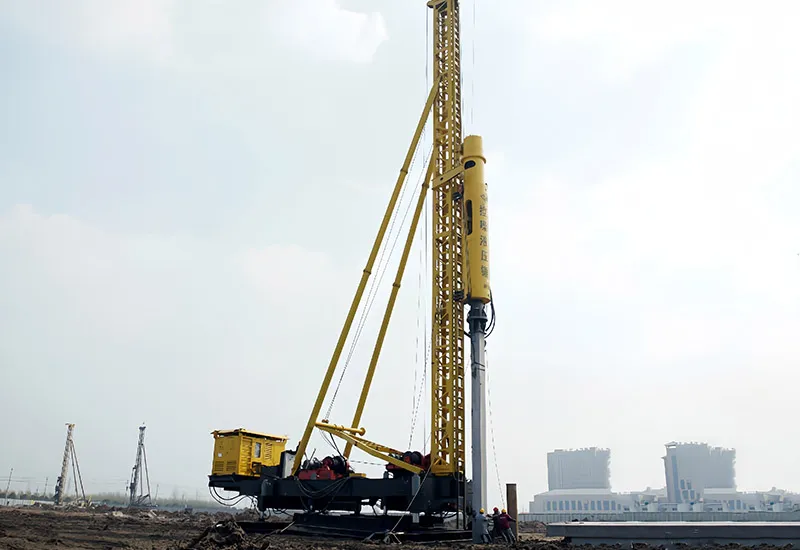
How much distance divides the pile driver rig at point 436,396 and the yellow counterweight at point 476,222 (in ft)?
0.12

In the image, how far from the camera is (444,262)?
2648 centimetres

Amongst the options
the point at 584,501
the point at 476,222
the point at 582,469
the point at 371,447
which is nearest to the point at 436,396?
the point at 371,447

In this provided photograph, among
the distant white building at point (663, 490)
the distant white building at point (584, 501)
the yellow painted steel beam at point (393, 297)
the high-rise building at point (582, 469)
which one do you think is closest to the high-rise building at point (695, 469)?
the distant white building at point (663, 490)

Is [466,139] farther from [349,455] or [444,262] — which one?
[349,455]

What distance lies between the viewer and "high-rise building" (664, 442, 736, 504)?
141 m

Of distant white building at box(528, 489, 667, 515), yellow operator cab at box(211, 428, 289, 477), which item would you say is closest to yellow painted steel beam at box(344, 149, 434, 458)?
yellow operator cab at box(211, 428, 289, 477)

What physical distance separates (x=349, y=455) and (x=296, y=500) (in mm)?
2640

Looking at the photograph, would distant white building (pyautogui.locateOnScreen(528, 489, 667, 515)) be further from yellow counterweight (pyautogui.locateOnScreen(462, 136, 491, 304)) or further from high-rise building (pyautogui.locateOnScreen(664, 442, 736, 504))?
yellow counterweight (pyautogui.locateOnScreen(462, 136, 491, 304))

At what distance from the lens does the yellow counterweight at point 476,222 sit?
24.5m

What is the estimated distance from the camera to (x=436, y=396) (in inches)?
978

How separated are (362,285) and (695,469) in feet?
449

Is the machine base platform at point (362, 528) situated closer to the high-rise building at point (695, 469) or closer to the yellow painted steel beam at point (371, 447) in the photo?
the yellow painted steel beam at point (371, 447)

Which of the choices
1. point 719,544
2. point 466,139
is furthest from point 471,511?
point 466,139

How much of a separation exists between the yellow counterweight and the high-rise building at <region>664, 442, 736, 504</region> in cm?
13436
